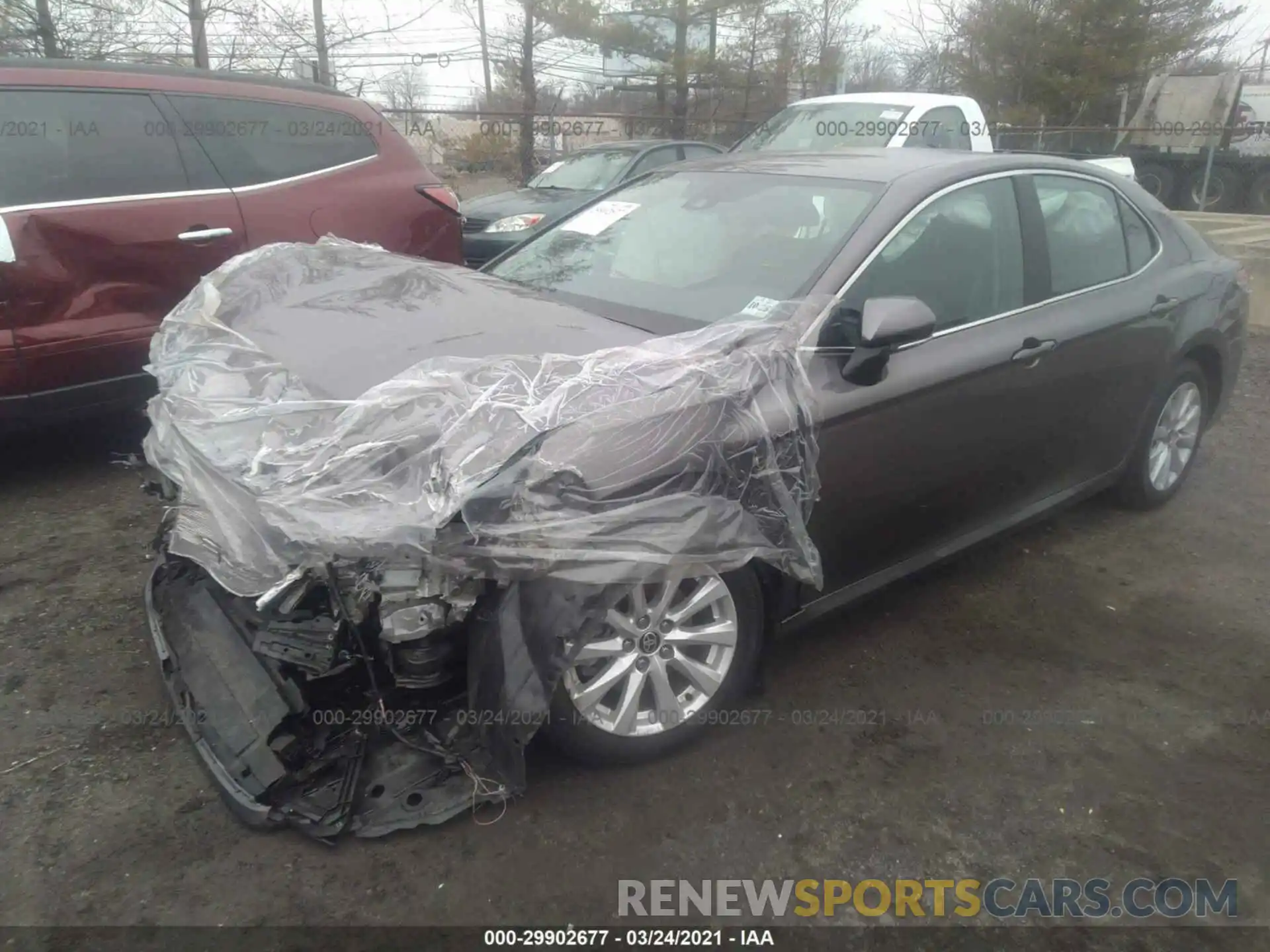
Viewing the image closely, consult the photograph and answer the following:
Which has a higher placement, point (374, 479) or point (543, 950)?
point (374, 479)

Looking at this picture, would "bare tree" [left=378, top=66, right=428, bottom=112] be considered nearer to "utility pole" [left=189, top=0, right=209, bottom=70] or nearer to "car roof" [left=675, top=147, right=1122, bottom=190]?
"utility pole" [left=189, top=0, right=209, bottom=70]

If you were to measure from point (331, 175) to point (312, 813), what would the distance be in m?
3.74

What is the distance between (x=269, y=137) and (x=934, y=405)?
143 inches

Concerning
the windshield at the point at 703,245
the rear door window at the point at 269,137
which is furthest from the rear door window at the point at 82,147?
the windshield at the point at 703,245

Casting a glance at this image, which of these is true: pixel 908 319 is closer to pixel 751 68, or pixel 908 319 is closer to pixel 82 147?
pixel 82 147

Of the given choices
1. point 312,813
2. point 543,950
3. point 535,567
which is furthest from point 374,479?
point 543,950

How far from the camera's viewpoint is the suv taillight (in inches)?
214

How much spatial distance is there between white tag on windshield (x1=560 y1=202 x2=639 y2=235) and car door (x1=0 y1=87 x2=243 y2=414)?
174 centimetres

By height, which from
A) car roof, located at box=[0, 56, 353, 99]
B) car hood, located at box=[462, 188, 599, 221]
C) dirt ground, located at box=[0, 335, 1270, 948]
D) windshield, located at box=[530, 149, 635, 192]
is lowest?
dirt ground, located at box=[0, 335, 1270, 948]

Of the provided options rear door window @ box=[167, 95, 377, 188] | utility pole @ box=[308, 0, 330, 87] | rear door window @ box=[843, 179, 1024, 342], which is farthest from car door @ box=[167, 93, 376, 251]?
utility pole @ box=[308, 0, 330, 87]

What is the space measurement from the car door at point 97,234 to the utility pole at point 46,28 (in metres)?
5.16

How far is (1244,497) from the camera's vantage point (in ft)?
15.8

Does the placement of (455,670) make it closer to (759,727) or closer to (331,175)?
(759,727)

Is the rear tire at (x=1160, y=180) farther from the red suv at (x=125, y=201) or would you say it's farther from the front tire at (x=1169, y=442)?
the red suv at (x=125, y=201)
